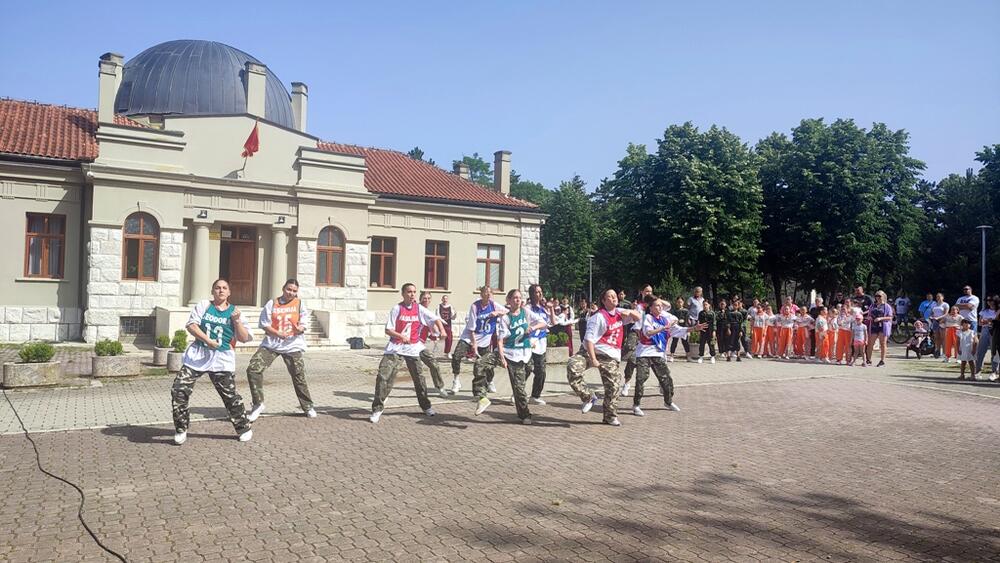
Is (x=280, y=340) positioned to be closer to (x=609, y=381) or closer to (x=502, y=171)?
(x=609, y=381)

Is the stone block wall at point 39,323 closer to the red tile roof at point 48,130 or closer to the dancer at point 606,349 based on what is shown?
the red tile roof at point 48,130

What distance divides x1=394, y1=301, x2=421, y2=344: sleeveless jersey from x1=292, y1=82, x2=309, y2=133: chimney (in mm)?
24162

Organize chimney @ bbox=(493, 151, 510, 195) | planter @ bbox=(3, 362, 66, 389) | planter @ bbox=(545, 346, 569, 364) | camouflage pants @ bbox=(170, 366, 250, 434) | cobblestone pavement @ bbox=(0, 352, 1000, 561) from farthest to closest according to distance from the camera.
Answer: chimney @ bbox=(493, 151, 510, 195) < planter @ bbox=(545, 346, 569, 364) < planter @ bbox=(3, 362, 66, 389) < camouflage pants @ bbox=(170, 366, 250, 434) < cobblestone pavement @ bbox=(0, 352, 1000, 561)

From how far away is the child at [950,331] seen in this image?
2030cm

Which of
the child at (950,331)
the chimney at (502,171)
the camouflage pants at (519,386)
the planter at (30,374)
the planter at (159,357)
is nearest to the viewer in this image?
the camouflage pants at (519,386)

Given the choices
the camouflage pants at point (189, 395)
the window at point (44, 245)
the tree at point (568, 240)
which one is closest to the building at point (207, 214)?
the window at point (44, 245)

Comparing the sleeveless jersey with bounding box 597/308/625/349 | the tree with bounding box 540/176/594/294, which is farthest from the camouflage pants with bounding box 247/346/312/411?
the tree with bounding box 540/176/594/294

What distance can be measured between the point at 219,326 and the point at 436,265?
21547mm

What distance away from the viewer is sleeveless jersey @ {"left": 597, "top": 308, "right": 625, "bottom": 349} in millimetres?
10898

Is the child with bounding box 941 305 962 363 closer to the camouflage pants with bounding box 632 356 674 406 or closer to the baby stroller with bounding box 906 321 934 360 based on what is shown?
the baby stroller with bounding box 906 321 934 360

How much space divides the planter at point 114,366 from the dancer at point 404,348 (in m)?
7.38

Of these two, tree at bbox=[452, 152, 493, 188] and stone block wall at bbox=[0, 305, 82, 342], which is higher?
tree at bbox=[452, 152, 493, 188]

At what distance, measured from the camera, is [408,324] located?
10898 millimetres

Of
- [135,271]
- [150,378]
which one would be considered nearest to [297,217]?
[135,271]
